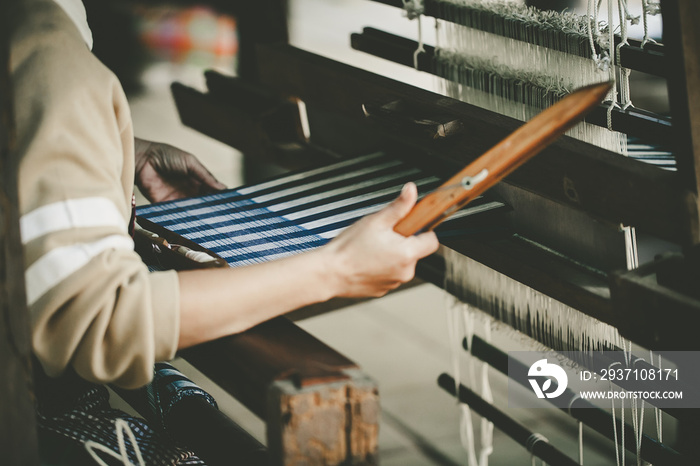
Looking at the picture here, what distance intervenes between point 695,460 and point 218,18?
385 cm

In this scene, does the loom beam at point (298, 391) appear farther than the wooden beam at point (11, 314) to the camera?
Yes

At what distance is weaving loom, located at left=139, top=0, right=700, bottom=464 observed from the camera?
3.46ft

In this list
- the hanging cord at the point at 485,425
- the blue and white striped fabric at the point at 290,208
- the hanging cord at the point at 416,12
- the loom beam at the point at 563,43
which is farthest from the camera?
the hanging cord at the point at 485,425

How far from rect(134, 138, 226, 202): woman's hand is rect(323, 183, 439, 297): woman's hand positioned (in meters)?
0.85

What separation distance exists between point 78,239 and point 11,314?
0.53ft

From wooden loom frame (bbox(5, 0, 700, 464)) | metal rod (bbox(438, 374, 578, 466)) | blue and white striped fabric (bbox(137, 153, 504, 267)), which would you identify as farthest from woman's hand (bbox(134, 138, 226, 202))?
metal rod (bbox(438, 374, 578, 466))

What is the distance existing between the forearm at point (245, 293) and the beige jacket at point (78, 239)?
0.09 feet

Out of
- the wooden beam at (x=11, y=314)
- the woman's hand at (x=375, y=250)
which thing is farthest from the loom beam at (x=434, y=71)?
the wooden beam at (x=11, y=314)

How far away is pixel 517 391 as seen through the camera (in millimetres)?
3189

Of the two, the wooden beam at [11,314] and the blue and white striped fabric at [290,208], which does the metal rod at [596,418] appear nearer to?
the blue and white striped fabric at [290,208]

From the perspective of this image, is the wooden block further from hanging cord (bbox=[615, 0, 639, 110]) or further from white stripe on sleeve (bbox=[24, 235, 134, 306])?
hanging cord (bbox=[615, 0, 639, 110])

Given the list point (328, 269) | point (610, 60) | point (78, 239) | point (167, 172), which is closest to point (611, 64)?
point (610, 60)

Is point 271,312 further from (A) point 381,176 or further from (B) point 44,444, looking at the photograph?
(A) point 381,176

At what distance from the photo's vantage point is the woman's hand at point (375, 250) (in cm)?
110
